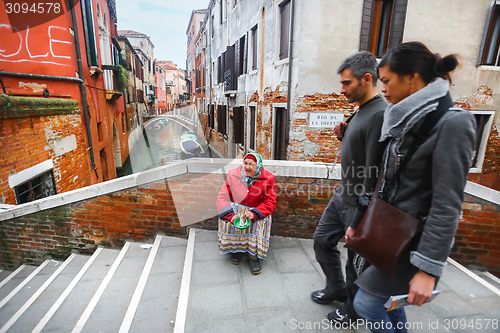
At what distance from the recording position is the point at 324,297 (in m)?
2.02

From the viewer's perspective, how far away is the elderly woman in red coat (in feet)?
7.98

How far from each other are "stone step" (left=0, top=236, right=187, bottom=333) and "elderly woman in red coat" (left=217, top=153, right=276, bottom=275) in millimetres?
703

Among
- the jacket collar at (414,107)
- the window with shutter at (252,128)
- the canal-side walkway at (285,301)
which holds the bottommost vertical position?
the canal-side walkway at (285,301)

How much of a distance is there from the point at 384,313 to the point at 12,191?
5.30 metres

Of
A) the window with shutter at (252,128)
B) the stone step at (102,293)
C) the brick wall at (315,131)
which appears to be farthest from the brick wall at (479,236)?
the window with shutter at (252,128)

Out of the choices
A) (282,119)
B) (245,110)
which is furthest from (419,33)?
(245,110)

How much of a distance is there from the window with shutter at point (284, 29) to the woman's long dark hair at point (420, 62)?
5.90 meters

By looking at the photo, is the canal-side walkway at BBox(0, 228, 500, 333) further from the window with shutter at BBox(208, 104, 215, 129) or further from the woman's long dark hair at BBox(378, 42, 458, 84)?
the window with shutter at BBox(208, 104, 215, 129)

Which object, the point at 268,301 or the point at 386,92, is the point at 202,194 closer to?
the point at 268,301

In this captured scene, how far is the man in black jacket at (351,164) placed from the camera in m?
1.45

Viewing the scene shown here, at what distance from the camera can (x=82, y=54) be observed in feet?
22.1

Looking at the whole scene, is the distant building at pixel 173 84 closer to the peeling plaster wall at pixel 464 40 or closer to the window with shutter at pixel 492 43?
the peeling plaster wall at pixel 464 40

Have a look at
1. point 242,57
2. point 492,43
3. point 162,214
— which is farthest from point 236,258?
point 242,57

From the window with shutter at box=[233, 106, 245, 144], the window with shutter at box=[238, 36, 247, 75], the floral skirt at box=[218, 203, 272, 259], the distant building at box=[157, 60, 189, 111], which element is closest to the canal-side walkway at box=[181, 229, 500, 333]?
the floral skirt at box=[218, 203, 272, 259]
